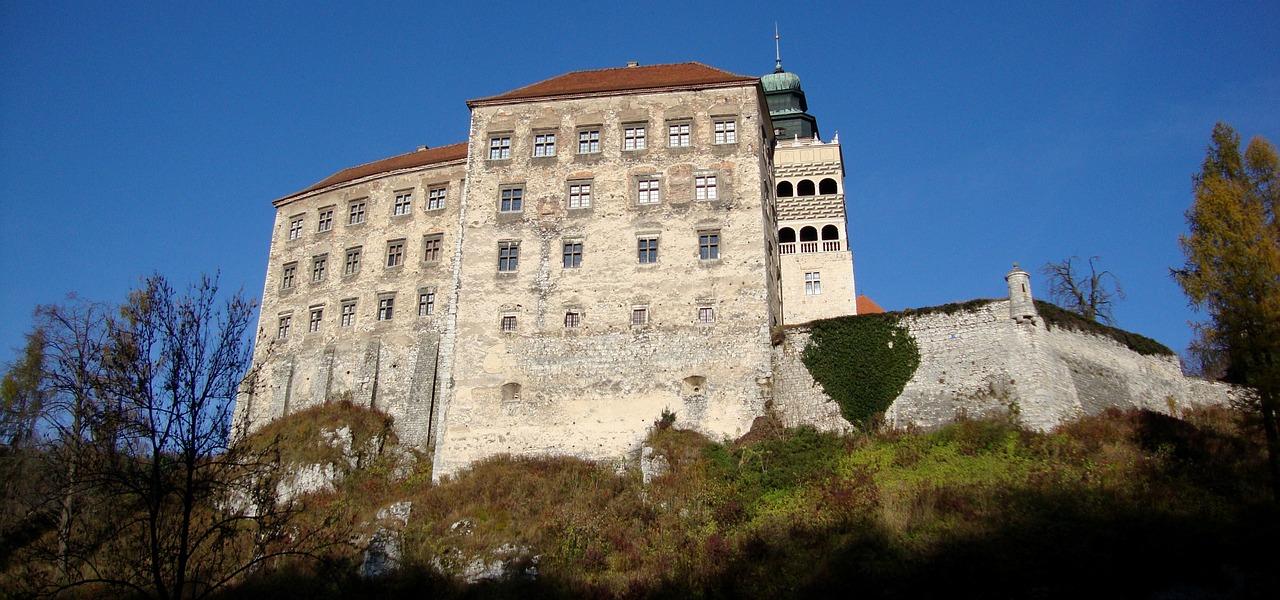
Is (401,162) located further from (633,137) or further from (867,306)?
(867,306)

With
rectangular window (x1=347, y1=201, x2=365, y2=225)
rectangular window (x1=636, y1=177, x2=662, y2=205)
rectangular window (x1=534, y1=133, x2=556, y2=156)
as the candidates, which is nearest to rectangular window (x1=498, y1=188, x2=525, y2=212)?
rectangular window (x1=534, y1=133, x2=556, y2=156)

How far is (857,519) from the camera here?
25141 mm

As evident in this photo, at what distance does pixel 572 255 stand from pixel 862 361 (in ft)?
36.3

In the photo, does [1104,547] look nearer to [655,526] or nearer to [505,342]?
[655,526]

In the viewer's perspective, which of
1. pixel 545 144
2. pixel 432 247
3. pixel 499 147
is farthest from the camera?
pixel 432 247

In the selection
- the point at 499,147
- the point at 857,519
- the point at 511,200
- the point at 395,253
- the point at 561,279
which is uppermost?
the point at 499,147

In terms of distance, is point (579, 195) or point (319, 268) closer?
point (579, 195)

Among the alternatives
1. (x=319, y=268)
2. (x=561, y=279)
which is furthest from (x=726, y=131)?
(x=319, y=268)

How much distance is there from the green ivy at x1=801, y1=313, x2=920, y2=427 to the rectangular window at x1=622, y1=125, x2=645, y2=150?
32.5 ft

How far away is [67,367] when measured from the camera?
18250 millimetres

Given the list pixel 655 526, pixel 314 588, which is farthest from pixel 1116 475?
pixel 314 588

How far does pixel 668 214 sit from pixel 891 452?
39.3ft

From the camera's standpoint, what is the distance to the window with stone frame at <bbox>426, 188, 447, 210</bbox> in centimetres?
4119

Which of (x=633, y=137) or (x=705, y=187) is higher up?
(x=633, y=137)
